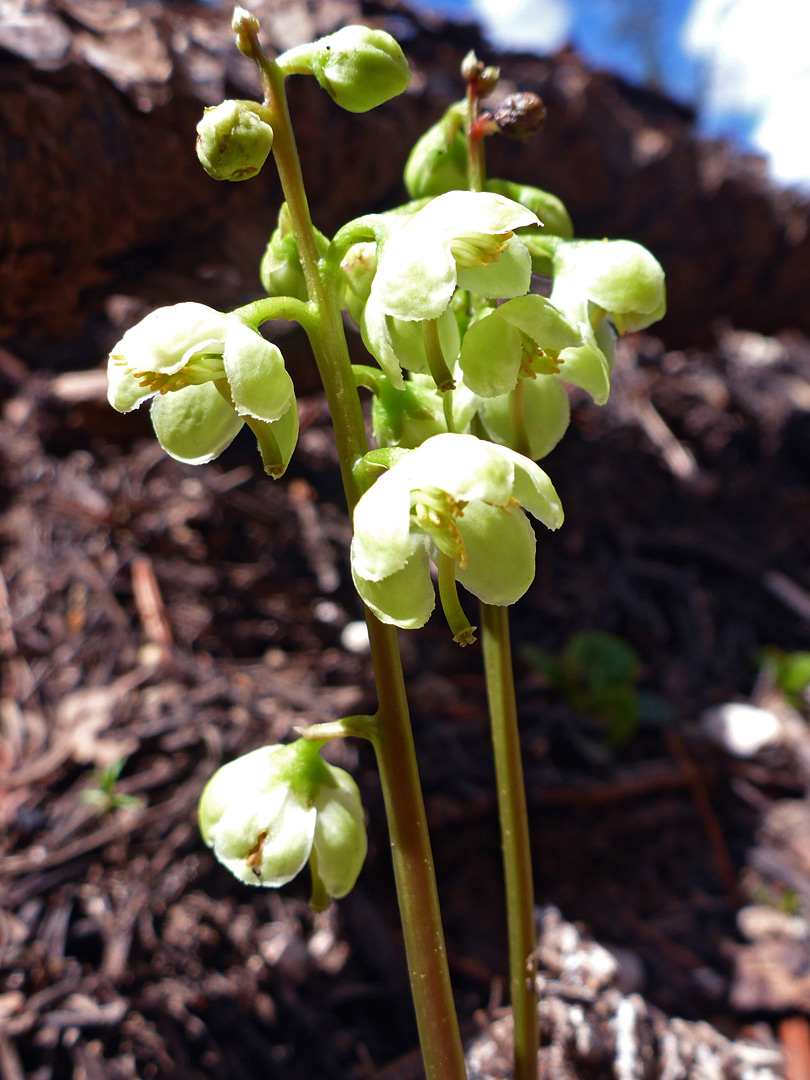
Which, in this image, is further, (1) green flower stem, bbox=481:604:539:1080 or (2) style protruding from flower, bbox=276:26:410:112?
(1) green flower stem, bbox=481:604:539:1080

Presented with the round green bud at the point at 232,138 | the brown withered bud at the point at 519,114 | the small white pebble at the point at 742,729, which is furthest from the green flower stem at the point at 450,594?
the small white pebble at the point at 742,729

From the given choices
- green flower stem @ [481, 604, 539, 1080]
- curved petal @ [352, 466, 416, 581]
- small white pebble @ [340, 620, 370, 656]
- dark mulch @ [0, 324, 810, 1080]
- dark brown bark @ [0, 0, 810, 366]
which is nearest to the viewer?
curved petal @ [352, 466, 416, 581]

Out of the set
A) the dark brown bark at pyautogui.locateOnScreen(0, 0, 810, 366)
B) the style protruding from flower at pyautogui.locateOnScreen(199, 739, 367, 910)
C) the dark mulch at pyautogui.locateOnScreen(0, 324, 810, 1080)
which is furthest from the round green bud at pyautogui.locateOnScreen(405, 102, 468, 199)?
the dark mulch at pyautogui.locateOnScreen(0, 324, 810, 1080)

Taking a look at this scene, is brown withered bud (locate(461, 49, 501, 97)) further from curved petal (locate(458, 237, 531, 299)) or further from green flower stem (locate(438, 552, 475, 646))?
green flower stem (locate(438, 552, 475, 646))

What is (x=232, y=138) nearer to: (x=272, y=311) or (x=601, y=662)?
(x=272, y=311)

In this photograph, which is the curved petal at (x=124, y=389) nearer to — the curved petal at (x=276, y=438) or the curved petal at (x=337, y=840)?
the curved petal at (x=276, y=438)

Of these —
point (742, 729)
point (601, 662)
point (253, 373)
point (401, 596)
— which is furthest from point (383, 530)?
point (742, 729)
